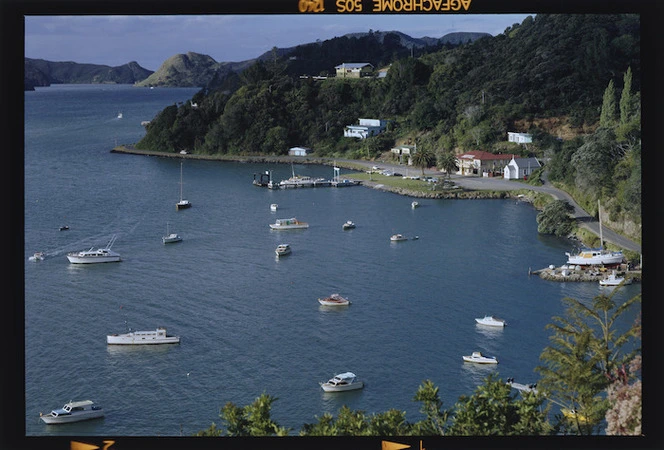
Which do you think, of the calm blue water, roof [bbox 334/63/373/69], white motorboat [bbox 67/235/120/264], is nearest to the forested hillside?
roof [bbox 334/63/373/69]

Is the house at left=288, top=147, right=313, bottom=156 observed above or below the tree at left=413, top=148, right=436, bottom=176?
above

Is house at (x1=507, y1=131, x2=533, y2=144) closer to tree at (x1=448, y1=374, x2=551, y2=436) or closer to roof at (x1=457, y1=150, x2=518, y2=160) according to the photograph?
A: roof at (x1=457, y1=150, x2=518, y2=160)

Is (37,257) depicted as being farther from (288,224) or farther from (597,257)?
(597,257)

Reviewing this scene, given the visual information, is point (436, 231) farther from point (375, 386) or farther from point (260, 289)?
point (375, 386)

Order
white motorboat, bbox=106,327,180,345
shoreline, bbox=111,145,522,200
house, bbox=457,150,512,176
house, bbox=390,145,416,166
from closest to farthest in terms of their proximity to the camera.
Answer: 1. white motorboat, bbox=106,327,180,345
2. shoreline, bbox=111,145,522,200
3. house, bbox=457,150,512,176
4. house, bbox=390,145,416,166

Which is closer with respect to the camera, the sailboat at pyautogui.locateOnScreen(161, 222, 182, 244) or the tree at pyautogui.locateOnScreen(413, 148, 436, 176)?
the sailboat at pyautogui.locateOnScreen(161, 222, 182, 244)

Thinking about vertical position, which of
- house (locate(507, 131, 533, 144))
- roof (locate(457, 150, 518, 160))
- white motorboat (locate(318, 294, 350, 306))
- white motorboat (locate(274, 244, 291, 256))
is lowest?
white motorboat (locate(318, 294, 350, 306))

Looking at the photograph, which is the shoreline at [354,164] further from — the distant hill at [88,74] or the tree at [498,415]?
the tree at [498,415]
